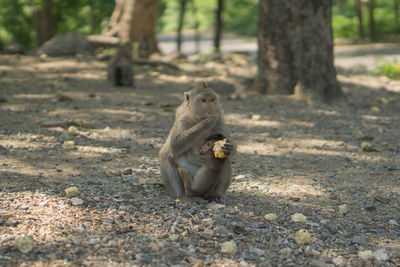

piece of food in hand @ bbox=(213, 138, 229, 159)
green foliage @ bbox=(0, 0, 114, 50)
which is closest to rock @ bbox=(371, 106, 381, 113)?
piece of food in hand @ bbox=(213, 138, 229, 159)

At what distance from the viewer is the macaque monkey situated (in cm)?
1005

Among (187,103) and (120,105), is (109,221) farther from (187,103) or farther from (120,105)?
(120,105)

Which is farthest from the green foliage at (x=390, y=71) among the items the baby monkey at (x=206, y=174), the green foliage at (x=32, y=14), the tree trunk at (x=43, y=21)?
the tree trunk at (x=43, y=21)

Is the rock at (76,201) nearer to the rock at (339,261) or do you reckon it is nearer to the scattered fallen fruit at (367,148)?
the rock at (339,261)

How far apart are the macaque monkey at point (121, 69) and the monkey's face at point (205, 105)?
637 cm

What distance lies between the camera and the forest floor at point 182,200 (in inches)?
132

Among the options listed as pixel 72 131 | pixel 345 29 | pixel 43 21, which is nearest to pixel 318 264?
pixel 72 131

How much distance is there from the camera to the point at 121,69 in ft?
33.0

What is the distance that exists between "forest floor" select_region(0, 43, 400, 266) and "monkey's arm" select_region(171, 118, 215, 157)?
0.48m

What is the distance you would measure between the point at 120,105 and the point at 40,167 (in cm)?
378

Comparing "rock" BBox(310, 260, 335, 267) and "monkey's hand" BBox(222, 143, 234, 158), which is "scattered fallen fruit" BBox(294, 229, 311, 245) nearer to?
"rock" BBox(310, 260, 335, 267)

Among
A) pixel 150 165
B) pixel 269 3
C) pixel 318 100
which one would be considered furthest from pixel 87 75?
pixel 150 165

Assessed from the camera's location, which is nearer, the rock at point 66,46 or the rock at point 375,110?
the rock at point 375,110

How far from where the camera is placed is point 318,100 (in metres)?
8.99
